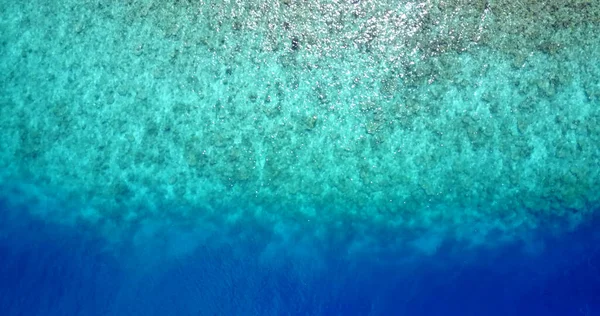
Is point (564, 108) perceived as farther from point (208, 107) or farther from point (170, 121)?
point (170, 121)

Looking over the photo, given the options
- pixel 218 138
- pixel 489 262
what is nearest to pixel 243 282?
pixel 218 138

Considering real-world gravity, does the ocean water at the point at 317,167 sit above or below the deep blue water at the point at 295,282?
above

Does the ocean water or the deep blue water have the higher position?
the ocean water

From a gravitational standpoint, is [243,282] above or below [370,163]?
below

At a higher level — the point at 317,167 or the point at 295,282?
the point at 317,167
